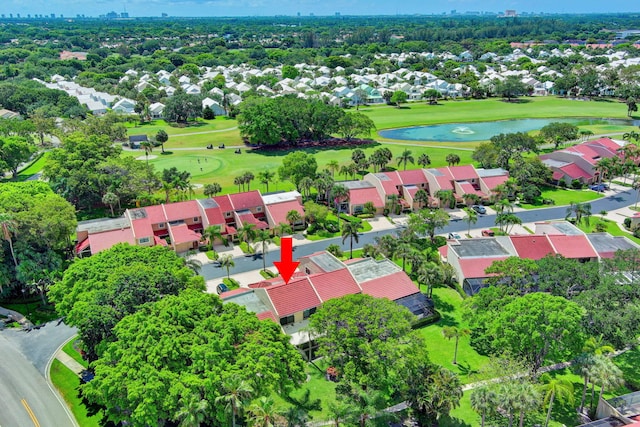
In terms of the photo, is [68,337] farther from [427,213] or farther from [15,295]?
[427,213]

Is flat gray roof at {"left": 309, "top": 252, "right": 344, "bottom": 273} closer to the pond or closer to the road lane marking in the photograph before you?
the road lane marking

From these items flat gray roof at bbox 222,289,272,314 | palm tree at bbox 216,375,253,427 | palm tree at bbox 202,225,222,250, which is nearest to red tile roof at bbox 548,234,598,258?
flat gray roof at bbox 222,289,272,314

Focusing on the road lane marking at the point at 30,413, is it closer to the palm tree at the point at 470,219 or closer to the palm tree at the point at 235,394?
the palm tree at the point at 235,394

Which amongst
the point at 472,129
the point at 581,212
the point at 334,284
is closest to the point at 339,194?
the point at 334,284

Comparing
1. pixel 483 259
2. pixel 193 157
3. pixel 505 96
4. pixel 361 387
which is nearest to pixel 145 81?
pixel 193 157

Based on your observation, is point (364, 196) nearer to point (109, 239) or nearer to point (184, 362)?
point (109, 239)

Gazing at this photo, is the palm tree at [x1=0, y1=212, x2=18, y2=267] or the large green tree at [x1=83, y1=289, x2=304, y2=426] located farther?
the palm tree at [x1=0, y1=212, x2=18, y2=267]
